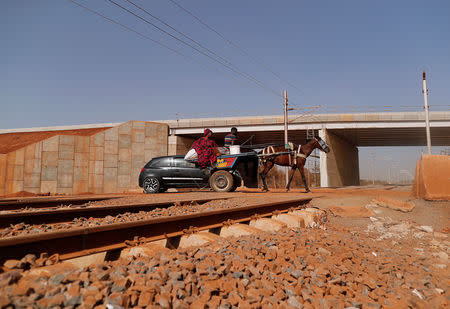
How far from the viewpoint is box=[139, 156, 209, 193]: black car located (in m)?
12.5

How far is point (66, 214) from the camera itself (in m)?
4.66

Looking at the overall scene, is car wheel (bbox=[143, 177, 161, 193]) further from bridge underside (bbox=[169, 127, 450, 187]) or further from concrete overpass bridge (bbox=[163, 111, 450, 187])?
concrete overpass bridge (bbox=[163, 111, 450, 187])

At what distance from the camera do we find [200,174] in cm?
1242

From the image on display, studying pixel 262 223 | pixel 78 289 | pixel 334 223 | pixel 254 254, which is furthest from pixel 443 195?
pixel 78 289

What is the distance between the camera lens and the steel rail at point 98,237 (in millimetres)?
2309

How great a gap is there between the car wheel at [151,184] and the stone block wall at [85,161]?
30.2ft

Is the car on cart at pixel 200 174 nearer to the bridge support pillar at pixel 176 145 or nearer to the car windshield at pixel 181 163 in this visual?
the car windshield at pixel 181 163

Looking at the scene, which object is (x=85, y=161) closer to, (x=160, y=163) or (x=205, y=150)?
(x=160, y=163)

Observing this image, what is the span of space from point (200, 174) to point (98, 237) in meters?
9.60

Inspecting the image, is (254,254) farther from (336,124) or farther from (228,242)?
(336,124)

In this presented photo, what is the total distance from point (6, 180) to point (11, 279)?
21.8 metres

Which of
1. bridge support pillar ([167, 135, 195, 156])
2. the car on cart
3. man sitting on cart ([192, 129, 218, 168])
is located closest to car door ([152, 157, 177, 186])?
the car on cart

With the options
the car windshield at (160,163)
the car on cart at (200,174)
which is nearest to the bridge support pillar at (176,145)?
the car windshield at (160,163)

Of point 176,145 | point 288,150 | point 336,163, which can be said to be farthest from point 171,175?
point 336,163
